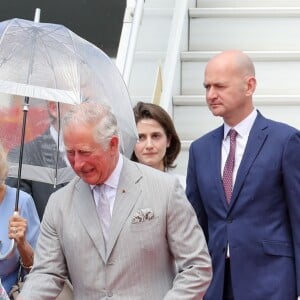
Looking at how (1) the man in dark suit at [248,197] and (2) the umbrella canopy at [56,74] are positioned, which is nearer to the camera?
(1) the man in dark suit at [248,197]

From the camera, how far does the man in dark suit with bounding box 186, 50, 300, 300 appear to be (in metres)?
5.48

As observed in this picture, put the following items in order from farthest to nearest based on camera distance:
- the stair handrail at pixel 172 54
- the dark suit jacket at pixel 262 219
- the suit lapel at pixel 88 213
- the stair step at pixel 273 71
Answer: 1. the stair step at pixel 273 71
2. the stair handrail at pixel 172 54
3. the dark suit jacket at pixel 262 219
4. the suit lapel at pixel 88 213

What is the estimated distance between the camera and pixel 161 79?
826cm

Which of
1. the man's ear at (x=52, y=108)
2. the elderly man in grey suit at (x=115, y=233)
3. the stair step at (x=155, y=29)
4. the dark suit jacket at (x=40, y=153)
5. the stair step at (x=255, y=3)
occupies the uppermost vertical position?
the stair step at (x=255, y=3)

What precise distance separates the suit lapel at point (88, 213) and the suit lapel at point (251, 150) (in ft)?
3.04

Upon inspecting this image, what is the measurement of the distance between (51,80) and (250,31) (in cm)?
366

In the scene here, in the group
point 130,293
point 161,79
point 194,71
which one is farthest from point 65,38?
point 194,71

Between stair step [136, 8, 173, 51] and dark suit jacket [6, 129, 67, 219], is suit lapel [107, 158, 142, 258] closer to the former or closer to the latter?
dark suit jacket [6, 129, 67, 219]

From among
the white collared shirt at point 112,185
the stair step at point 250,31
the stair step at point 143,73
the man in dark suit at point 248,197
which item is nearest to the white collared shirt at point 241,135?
the man in dark suit at point 248,197

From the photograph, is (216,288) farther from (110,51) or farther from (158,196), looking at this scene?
(110,51)

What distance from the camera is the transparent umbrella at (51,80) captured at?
5.67m

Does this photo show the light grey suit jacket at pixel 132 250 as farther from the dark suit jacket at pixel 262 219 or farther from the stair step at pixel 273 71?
the stair step at pixel 273 71

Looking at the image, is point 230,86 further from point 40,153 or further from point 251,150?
point 40,153

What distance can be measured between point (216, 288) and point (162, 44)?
3.20 meters
